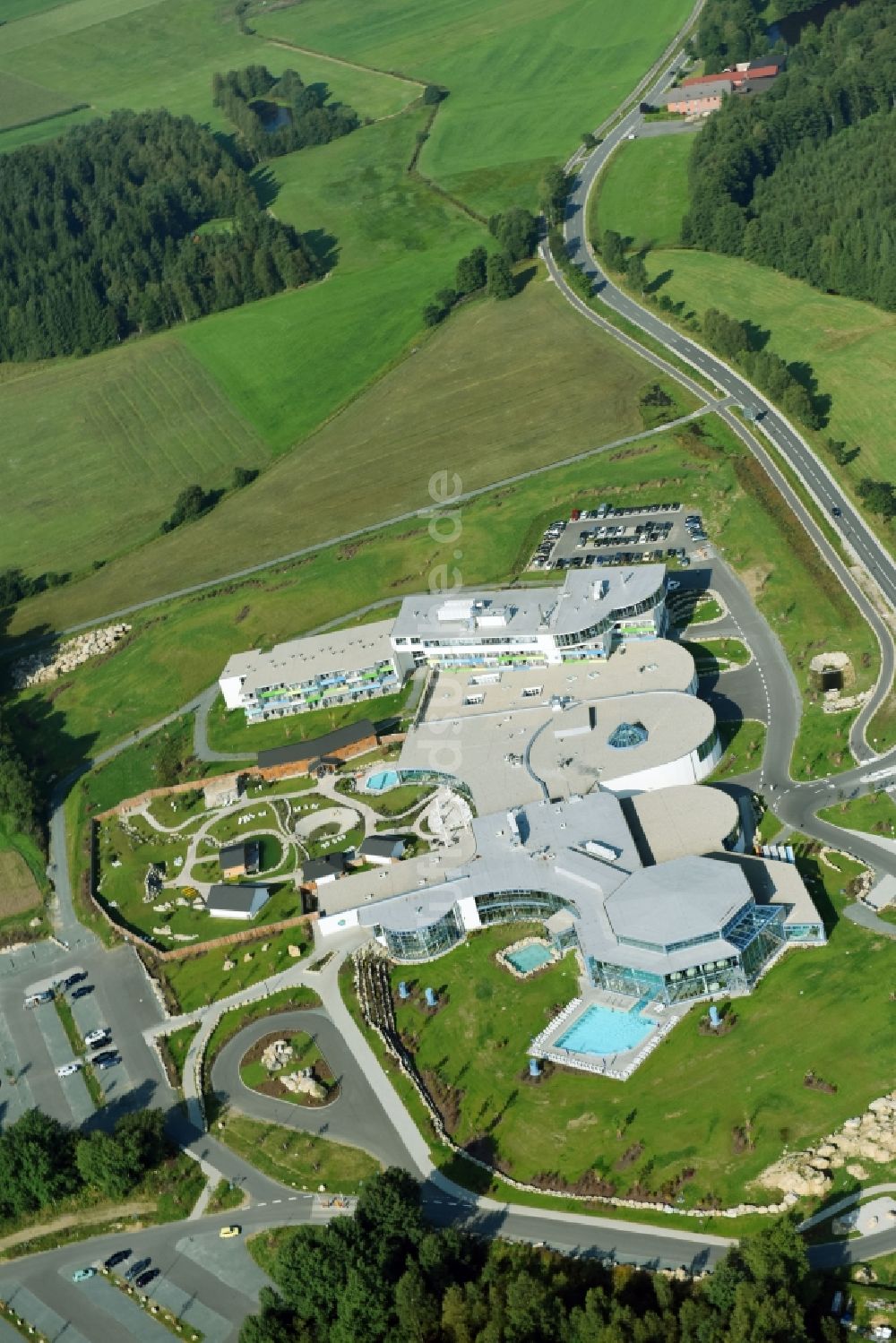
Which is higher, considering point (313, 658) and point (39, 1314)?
point (313, 658)

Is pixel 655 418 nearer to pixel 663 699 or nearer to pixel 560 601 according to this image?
pixel 560 601

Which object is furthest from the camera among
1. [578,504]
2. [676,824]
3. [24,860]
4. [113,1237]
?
[578,504]

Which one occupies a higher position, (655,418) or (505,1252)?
(655,418)

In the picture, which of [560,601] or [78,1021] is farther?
[560,601]

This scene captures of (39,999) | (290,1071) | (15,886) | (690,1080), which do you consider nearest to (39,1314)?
(290,1071)

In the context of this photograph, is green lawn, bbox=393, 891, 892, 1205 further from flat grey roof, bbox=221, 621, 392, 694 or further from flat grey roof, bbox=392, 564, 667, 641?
flat grey roof, bbox=221, 621, 392, 694

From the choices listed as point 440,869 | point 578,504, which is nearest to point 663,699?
point 440,869

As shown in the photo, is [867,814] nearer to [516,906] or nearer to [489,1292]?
[516,906]
